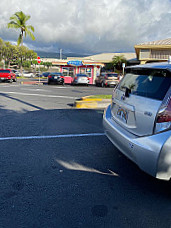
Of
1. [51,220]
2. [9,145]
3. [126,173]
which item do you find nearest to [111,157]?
[126,173]

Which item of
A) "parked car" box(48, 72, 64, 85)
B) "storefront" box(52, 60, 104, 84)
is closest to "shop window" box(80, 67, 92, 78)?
"storefront" box(52, 60, 104, 84)

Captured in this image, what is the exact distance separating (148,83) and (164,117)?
2.18 ft

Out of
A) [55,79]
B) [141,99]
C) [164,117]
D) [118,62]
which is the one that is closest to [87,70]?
[55,79]

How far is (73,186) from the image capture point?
2850mm

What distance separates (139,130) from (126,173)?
95cm

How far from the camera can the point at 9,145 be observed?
428cm

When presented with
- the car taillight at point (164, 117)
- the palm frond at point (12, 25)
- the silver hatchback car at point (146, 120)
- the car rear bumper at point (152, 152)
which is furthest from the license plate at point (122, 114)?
the palm frond at point (12, 25)

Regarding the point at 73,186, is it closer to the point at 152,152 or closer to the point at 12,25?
the point at 152,152

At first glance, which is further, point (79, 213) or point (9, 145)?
point (9, 145)

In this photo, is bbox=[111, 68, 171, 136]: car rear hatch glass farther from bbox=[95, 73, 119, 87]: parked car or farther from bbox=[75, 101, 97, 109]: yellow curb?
bbox=[95, 73, 119, 87]: parked car

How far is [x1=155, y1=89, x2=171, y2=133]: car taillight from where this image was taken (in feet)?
7.71

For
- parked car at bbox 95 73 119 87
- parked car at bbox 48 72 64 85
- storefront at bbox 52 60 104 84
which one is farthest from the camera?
storefront at bbox 52 60 104 84

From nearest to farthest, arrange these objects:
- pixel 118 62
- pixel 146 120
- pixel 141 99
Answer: pixel 146 120 < pixel 141 99 < pixel 118 62

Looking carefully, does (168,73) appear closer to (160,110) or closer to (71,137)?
(160,110)
